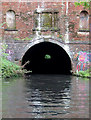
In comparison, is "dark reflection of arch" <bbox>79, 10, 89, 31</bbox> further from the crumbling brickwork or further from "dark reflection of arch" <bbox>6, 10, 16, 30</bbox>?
"dark reflection of arch" <bbox>6, 10, 16, 30</bbox>

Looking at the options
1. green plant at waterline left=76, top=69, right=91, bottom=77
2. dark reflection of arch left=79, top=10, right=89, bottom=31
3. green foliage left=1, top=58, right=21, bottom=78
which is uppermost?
dark reflection of arch left=79, top=10, right=89, bottom=31

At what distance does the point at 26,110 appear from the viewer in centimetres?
608

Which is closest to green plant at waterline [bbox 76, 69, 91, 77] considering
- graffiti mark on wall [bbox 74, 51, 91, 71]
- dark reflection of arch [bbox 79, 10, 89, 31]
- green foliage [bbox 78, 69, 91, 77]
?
green foliage [bbox 78, 69, 91, 77]

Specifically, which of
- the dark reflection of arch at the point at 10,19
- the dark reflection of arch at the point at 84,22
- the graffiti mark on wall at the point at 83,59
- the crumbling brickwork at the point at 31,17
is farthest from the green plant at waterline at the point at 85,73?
the dark reflection of arch at the point at 10,19

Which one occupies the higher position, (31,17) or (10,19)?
(31,17)

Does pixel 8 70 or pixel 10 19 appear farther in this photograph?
pixel 10 19

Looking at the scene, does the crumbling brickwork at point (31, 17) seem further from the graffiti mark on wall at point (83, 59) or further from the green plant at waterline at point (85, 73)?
the green plant at waterline at point (85, 73)

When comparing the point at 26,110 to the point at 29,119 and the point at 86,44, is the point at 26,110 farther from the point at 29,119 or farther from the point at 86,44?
the point at 86,44

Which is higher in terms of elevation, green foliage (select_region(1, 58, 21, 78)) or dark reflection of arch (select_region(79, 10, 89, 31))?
dark reflection of arch (select_region(79, 10, 89, 31))

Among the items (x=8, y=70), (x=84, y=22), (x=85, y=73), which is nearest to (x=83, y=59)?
(x=85, y=73)

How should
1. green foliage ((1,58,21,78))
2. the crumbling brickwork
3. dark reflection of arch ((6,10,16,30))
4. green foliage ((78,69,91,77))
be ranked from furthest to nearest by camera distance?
dark reflection of arch ((6,10,16,30)) → the crumbling brickwork → green foliage ((78,69,91,77)) → green foliage ((1,58,21,78))

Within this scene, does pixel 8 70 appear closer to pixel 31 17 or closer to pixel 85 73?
pixel 31 17

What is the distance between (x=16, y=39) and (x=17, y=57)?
3.79ft

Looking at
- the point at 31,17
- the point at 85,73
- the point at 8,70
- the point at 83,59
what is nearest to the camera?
the point at 8,70
